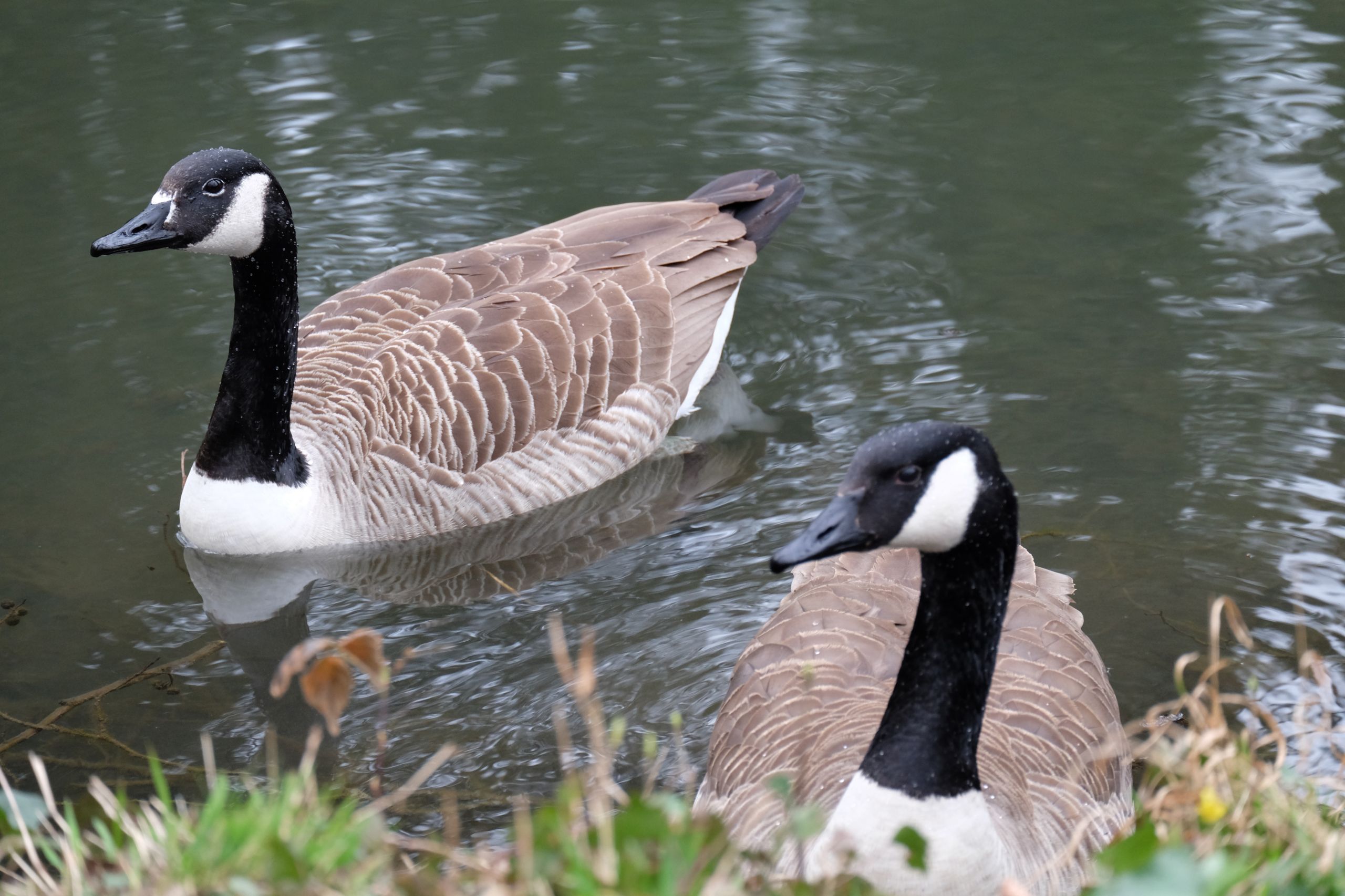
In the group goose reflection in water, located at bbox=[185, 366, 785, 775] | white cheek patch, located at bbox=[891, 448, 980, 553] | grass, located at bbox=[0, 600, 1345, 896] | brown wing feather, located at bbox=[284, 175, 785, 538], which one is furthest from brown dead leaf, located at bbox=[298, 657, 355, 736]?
brown wing feather, located at bbox=[284, 175, 785, 538]

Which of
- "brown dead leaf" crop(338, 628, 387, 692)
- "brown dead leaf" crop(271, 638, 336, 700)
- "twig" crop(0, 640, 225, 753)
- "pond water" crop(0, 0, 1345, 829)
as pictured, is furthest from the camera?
"pond water" crop(0, 0, 1345, 829)

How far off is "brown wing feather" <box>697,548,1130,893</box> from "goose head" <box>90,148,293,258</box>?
2874 millimetres

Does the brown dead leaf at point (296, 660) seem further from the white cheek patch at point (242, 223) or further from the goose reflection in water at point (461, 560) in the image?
the white cheek patch at point (242, 223)

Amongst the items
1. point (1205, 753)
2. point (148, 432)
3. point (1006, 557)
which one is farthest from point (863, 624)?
point (148, 432)

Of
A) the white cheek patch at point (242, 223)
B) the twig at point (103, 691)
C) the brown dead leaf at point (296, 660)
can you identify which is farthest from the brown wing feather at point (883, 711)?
the white cheek patch at point (242, 223)

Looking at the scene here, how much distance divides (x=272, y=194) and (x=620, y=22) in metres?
6.67

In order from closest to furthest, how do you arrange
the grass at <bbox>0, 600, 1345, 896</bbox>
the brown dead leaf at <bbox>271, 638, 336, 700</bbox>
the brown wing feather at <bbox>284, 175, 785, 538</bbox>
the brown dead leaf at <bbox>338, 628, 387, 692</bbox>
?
the grass at <bbox>0, 600, 1345, 896</bbox> < the brown dead leaf at <bbox>271, 638, 336, 700</bbox> < the brown dead leaf at <bbox>338, 628, 387, 692</bbox> < the brown wing feather at <bbox>284, 175, 785, 538</bbox>

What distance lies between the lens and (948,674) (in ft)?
12.5

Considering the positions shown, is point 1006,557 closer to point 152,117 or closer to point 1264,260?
point 1264,260

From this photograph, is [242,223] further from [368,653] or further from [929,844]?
[929,844]

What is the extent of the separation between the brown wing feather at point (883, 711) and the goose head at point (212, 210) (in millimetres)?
2874

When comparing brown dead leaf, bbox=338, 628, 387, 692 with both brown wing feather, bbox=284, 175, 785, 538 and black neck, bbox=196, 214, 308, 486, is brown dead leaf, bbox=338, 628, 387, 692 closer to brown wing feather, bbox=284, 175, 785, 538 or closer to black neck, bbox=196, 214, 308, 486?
black neck, bbox=196, 214, 308, 486

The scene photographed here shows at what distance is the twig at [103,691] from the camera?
18.1 ft

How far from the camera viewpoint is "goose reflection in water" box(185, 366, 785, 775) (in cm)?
643
